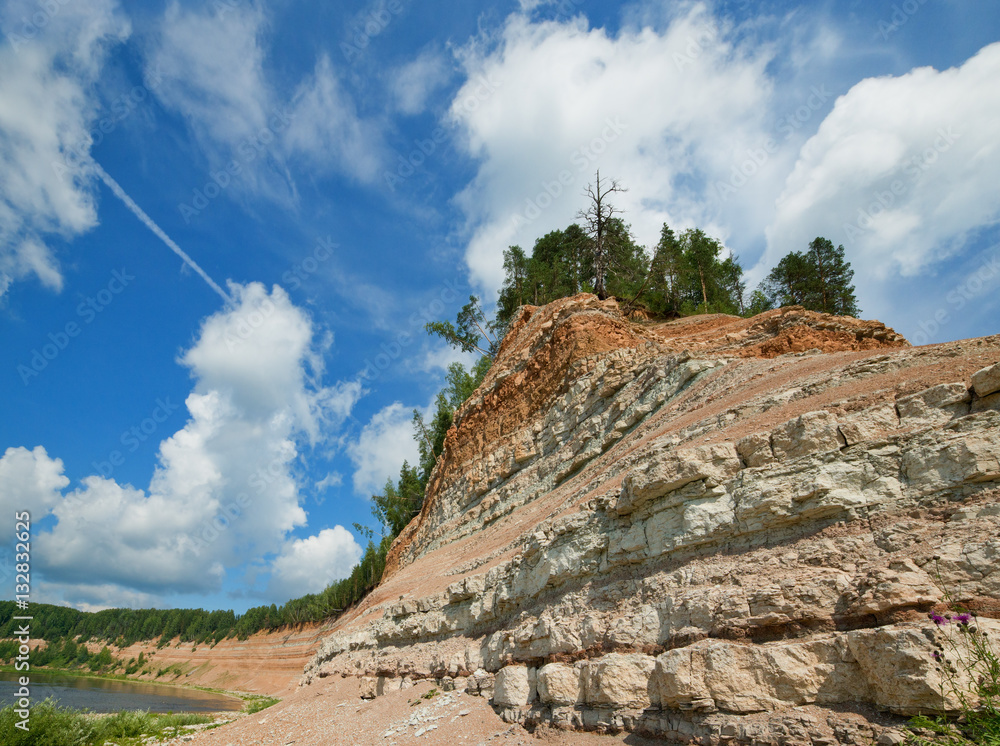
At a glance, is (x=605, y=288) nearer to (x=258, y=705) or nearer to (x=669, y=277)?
(x=669, y=277)

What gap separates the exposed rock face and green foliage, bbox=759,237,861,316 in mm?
23344

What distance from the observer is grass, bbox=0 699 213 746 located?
14.1 meters

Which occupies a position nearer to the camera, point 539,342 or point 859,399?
point 859,399

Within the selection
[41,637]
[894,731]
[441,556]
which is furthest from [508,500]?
[41,637]

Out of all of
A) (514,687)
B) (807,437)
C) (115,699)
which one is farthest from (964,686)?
(115,699)

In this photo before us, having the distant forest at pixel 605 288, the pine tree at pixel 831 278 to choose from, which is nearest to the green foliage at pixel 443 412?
the distant forest at pixel 605 288

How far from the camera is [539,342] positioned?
26156 mm

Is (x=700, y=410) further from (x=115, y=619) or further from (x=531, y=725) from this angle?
(x=115, y=619)

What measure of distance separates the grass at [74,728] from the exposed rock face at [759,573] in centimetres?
940

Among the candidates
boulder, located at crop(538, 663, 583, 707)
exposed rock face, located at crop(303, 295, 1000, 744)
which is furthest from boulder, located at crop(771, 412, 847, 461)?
boulder, located at crop(538, 663, 583, 707)

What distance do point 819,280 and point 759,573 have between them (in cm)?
3435

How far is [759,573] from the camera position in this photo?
21.4 feet

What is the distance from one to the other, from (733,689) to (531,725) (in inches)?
154

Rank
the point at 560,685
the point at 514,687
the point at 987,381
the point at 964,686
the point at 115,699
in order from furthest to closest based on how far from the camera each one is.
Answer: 1. the point at 115,699
2. the point at 514,687
3. the point at 560,685
4. the point at 987,381
5. the point at 964,686
